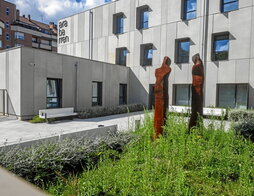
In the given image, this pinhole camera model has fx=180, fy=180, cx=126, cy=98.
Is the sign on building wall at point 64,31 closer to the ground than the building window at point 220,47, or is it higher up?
higher up

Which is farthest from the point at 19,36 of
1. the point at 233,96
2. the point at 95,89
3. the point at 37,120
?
the point at 233,96

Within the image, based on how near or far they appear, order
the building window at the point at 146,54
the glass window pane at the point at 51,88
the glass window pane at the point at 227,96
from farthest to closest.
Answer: the building window at the point at 146,54, the glass window pane at the point at 227,96, the glass window pane at the point at 51,88

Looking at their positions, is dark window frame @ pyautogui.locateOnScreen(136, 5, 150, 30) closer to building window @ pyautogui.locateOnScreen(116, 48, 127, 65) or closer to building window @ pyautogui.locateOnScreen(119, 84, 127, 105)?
building window @ pyautogui.locateOnScreen(116, 48, 127, 65)

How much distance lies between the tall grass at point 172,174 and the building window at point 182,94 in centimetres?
942

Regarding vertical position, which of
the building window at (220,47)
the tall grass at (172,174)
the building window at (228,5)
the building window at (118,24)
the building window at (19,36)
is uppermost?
the building window at (19,36)

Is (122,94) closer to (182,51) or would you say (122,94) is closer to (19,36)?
(182,51)

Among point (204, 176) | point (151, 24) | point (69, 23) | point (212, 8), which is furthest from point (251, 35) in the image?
point (69, 23)

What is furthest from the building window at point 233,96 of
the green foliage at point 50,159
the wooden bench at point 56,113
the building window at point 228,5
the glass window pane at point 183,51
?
the green foliage at point 50,159

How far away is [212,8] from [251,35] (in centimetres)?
324

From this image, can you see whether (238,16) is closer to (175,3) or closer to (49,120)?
(175,3)

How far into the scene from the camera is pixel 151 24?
51.1 ft

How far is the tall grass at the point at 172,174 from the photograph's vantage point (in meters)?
3.15

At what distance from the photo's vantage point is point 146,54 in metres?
16.4

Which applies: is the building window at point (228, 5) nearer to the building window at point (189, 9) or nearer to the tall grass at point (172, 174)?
the building window at point (189, 9)
